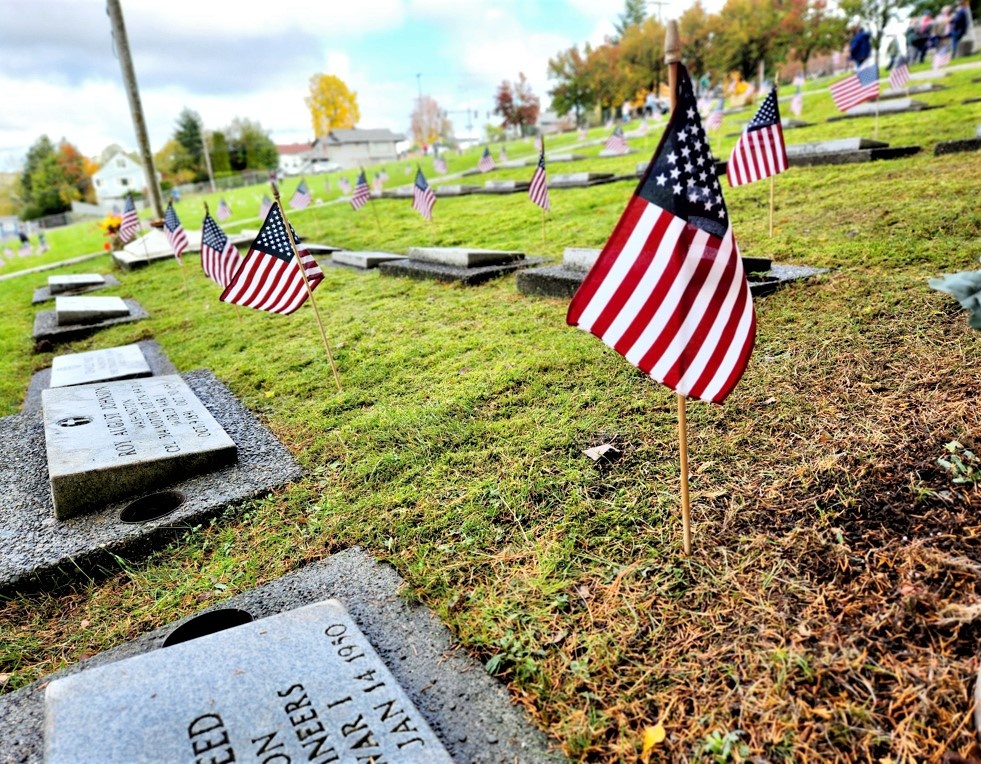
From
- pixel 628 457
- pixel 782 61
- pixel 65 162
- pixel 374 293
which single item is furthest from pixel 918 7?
pixel 65 162

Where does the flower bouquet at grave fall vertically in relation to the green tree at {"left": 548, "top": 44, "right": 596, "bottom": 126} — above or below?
below

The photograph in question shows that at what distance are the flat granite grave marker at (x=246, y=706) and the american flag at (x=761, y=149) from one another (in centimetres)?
641

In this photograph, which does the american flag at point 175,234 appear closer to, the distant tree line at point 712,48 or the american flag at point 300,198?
the american flag at point 300,198

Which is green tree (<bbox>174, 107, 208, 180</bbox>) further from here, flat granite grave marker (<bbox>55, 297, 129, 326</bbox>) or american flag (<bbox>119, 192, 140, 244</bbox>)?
Answer: flat granite grave marker (<bbox>55, 297, 129, 326</bbox>)

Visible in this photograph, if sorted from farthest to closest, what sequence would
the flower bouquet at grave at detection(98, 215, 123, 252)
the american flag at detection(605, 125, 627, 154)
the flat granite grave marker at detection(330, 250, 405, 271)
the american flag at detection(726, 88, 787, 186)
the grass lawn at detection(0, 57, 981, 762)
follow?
1. the american flag at detection(605, 125, 627, 154)
2. the flower bouquet at grave at detection(98, 215, 123, 252)
3. the flat granite grave marker at detection(330, 250, 405, 271)
4. the american flag at detection(726, 88, 787, 186)
5. the grass lawn at detection(0, 57, 981, 762)

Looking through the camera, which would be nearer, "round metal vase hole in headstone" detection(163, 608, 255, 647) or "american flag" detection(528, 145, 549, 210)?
"round metal vase hole in headstone" detection(163, 608, 255, 647)

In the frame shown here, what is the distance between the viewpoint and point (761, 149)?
6.76m

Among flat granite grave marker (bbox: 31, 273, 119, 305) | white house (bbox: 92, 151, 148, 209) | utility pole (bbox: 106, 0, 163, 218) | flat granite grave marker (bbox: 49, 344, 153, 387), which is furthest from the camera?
white house (bbox: 92, 151, 148, 209)

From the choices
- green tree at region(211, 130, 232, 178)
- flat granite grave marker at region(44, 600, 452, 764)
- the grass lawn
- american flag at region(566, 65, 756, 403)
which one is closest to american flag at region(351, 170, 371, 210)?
the grass lawn

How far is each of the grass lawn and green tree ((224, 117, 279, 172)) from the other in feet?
242

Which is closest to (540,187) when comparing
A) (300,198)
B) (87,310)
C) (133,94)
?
(87,310)

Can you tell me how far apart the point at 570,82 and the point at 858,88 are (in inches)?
1802

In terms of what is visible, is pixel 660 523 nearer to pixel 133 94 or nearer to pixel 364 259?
pixel 364 259

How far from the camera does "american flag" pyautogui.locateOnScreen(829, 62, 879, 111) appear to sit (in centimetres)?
1138
